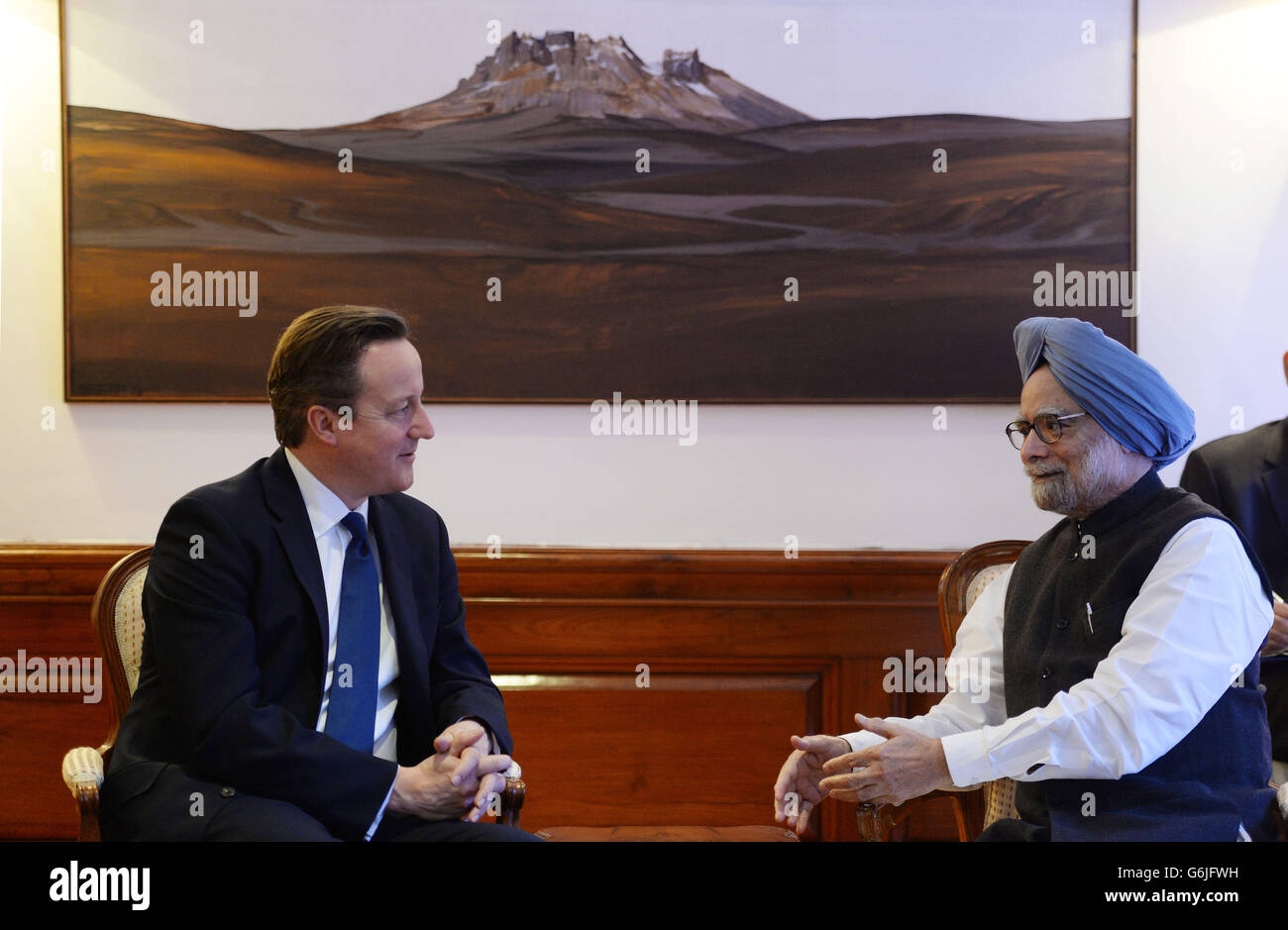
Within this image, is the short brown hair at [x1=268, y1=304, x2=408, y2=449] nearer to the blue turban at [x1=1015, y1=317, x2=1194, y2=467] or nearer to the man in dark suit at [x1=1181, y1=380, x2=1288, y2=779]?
the blue turban at [x1=1015, y1=317, x2=1194, y2=467]

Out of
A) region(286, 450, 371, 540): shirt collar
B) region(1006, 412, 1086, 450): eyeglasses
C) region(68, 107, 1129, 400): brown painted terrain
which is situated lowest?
region(286, 450, 371, 540): shirt collar

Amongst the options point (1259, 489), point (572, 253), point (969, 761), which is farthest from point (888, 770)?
point (572, 253)

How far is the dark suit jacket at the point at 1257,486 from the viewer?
2.86 meters

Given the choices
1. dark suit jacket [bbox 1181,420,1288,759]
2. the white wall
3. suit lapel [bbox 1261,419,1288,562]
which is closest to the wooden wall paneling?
the white wall

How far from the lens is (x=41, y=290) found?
351 centimetres

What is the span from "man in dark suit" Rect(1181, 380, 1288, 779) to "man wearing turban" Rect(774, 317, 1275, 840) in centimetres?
84

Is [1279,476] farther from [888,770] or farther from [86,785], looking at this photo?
[86,785]

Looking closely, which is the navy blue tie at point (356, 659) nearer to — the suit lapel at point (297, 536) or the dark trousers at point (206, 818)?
the suit lapel at point (297, 536)

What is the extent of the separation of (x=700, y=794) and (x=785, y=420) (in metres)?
1.27

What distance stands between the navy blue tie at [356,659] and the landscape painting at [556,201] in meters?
1.36

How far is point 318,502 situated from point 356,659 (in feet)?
1.10

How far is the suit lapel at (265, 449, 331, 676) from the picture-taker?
2.07 metres

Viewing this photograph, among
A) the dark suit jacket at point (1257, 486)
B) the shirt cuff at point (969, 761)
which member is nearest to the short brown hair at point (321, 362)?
the shirt cuff at point (969, 761)
